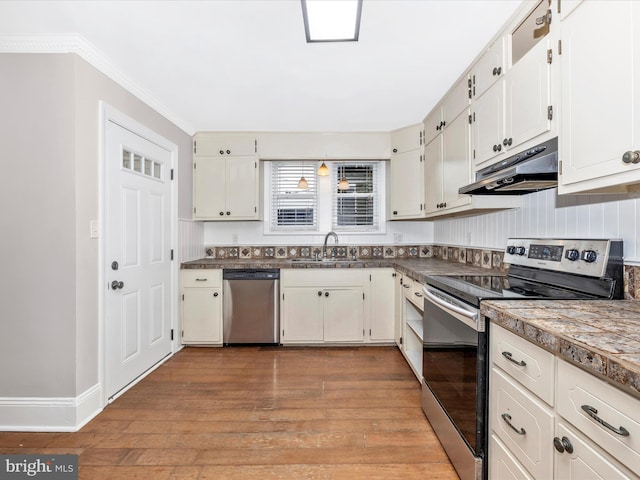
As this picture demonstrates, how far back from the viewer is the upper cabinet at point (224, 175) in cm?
349

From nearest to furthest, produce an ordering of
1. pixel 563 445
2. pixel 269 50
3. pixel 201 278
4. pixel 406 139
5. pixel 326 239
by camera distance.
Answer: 1. pixel 563 445
2. pixel 269 50
3. pixel 201 278
4. pixel 406 139
5. pixel 326 239

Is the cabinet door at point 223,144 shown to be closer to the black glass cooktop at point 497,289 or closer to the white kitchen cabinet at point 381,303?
the white kitchen cabinet at point 381,303

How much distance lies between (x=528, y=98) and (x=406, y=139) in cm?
182

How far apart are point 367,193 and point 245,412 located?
277cm

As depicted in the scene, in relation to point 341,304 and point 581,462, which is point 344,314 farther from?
point 581,462

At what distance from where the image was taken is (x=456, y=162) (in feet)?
7.91

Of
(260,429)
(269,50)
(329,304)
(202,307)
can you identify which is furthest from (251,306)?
(269,50)

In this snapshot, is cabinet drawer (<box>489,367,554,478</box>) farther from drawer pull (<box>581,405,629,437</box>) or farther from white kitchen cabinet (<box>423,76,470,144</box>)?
white kitchen cabinet (<box>423,76,470,144</box>)

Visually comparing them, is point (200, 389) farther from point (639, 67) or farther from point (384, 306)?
point (639, 67)

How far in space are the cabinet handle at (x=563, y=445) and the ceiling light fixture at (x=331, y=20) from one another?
74.3 inches

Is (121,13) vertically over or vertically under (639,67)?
over

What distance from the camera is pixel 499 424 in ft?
3.98

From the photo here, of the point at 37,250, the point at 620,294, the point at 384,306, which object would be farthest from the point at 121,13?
the point at 384,306

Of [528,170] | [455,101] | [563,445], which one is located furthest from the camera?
[455,101]
